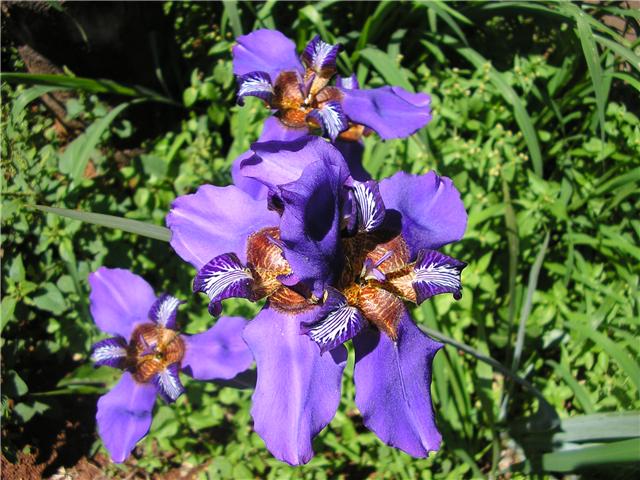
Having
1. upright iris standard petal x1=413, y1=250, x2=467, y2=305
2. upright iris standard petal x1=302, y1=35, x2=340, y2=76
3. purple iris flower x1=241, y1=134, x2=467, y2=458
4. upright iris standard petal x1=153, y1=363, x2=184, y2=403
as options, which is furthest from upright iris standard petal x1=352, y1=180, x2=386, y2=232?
upright iris standard petal x1=153, y1=363, x2=184, y2=403

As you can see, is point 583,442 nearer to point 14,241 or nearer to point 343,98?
point 343,98

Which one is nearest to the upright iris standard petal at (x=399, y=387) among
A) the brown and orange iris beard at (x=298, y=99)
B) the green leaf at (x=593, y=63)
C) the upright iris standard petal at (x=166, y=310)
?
the brown and orange iris beard at (x=298, y=99)

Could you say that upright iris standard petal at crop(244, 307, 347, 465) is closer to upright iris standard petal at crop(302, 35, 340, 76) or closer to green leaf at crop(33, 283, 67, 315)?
upright iris standard petal at crop(302, 35, 340, 76)

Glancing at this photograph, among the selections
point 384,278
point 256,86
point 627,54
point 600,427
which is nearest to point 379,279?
point 384,278

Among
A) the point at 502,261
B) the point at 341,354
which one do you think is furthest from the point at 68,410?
the point at 502,261

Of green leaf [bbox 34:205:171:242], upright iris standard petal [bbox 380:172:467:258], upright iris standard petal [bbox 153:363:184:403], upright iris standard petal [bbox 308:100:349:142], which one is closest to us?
upright iris standard petal [bbox 380:172:467:258]

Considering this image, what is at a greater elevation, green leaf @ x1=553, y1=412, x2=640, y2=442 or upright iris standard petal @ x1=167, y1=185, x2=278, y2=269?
upright iris standard petal @ x1=167, y1=185, x2=278, y2=269

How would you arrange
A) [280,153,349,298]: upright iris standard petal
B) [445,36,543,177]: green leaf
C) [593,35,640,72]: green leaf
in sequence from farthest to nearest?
[445,36,543,177]: green leaf, [593,35,640,72]: green leaf, [280,153,349,298]: upright iris standard petal

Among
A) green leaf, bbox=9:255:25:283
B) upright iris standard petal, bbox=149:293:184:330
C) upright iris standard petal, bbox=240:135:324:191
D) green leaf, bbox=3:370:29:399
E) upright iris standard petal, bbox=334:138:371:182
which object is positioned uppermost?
upright iris standard petal, bbox=240:135:324:191

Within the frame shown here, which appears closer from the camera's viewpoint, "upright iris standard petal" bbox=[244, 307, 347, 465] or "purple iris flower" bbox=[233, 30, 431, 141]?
"upright iris standard petal" bbox=[244, 307, 347, 465]
